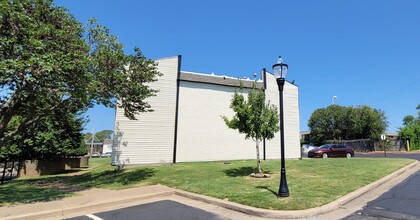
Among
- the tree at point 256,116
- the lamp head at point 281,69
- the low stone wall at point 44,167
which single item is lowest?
the low stone wall at point 44,167

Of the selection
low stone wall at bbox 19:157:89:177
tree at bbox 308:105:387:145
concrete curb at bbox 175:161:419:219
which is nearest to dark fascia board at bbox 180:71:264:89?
concrete curb at bbox 175:161:419:219

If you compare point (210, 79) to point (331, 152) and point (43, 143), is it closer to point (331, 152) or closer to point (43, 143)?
point (43, 143)

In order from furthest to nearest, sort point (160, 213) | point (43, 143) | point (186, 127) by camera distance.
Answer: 1. point (43, 143)
2. point (186, 127)
3. point (160, 213)

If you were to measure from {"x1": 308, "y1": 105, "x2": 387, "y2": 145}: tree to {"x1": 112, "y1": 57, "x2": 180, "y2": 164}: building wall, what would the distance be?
40578 millimetres

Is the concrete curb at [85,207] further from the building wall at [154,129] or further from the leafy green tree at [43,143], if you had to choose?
the leafy green tree at [43,143]

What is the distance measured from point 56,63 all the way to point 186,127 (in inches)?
468

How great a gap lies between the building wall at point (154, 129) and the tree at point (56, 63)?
12.7 feet

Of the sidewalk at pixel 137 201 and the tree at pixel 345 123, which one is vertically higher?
the tree at pixel 345 123

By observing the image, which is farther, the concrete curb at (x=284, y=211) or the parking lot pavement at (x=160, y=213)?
the parking lot pavement at (x=160, y=213)

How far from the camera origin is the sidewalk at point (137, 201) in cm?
681

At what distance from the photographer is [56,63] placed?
29.5 ft

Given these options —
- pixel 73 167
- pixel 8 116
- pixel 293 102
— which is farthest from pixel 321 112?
pixel 8 116

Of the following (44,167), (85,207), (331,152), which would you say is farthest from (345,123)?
(85,207)

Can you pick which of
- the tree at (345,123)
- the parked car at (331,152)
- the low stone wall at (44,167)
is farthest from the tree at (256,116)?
the tree at (345,123)
